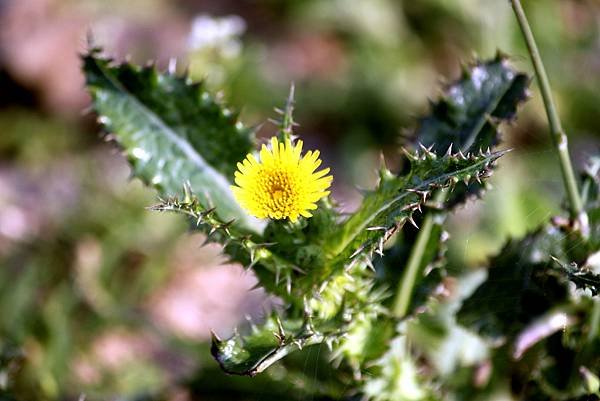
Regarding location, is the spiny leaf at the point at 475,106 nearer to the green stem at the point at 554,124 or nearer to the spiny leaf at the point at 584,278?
the green stem at the point at 554,124

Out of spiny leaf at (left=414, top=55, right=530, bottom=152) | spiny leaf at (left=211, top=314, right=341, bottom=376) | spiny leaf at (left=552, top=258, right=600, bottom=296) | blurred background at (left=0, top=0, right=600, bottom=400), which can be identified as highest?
blurred background at (left=0, top=0, right=600, bottom=400)

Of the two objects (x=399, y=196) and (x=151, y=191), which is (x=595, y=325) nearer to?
(x=399, y=196)

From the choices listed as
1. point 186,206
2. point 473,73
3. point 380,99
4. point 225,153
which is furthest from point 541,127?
point 186,206

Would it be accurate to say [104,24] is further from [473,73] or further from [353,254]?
[353,254]

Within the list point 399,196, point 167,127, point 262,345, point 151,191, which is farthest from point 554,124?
point 151,191

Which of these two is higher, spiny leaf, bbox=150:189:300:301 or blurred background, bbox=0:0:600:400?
blurred background, bbox=0:0:600:400

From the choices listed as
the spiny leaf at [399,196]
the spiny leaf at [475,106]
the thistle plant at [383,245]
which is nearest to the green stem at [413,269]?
the thistle plant at [383,245]

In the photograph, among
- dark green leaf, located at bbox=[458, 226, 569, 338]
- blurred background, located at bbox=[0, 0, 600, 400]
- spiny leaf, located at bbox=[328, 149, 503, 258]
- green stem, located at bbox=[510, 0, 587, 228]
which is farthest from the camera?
blurred background, located at bbox=[0, 0, 600, 400]

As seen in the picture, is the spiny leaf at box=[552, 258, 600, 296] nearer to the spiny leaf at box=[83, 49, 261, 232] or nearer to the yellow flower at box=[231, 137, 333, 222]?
the yellow flower at box=[231, 137, 333, 222]

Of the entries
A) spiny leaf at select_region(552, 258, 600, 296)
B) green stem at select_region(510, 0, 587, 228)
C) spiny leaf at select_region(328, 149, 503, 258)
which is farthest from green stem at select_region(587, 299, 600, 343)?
spiny leaf at select_region(328, 149, 503, 258)
